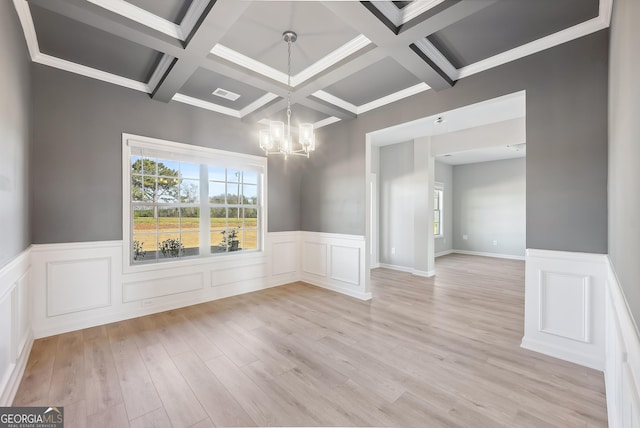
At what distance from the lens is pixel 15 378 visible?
6.57 feet

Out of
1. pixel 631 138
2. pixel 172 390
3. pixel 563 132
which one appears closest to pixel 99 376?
pixel 172 390

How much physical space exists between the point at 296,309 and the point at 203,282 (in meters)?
1.48

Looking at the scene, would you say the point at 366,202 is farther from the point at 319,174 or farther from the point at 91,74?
the point at 91,74

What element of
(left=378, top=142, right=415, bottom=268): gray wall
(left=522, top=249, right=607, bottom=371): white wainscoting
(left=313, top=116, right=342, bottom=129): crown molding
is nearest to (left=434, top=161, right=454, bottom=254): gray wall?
(left=378, top=142, right=415, bottom=268): gray wall

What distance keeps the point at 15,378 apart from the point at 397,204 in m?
6.10

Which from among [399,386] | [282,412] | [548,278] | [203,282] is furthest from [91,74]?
[548,278]

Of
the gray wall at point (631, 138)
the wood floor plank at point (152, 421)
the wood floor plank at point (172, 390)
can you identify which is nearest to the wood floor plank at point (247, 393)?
the wood floor plank at point (172, 390)

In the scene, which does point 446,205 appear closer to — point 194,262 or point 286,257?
point 286,257

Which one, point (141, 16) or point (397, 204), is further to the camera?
point (397, 204)

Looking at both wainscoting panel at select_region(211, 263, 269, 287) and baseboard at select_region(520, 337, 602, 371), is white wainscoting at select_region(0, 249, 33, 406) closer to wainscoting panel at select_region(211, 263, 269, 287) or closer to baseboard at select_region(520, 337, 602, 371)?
wainscoting panel at select_region(211, 263, 269, 287)

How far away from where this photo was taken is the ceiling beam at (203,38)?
196 centimetres

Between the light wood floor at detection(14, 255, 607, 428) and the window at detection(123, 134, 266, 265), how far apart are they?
97 cm

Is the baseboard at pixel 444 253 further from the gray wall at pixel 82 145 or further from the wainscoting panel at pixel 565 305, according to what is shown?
the gray wall at pixel 82 145

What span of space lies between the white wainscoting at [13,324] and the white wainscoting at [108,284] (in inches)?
10.6
